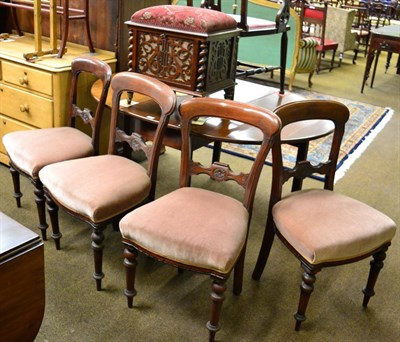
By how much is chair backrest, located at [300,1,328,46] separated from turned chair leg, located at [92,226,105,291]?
15.0 feet

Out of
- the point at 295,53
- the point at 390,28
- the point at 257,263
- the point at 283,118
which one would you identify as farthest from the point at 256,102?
the point at 390,28

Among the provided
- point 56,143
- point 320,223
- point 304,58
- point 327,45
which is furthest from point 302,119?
point 327,45

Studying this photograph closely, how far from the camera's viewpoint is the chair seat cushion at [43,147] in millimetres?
2209

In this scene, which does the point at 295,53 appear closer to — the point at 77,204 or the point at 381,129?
the point at 381,129

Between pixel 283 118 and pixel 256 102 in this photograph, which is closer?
pixel 283 118

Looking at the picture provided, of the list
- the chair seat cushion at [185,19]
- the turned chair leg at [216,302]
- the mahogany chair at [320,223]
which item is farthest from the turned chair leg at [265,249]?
the chair seat cushion at [185,19]

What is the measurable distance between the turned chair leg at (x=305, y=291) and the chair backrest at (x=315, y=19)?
4.56 m

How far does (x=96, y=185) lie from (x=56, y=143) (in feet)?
1.75

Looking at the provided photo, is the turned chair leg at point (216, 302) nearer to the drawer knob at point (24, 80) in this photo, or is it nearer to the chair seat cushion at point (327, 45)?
the drawer knob at point (24, 80)

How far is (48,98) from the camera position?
2.60m

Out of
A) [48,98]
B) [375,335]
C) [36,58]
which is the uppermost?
[36,58]

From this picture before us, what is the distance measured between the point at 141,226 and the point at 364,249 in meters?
0.84

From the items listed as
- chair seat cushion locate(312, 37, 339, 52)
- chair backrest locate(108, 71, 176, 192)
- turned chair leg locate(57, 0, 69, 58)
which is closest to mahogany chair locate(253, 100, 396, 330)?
chair backrest locate(108, 71, 176, 192)

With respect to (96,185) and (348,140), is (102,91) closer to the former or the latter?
(96,185)
